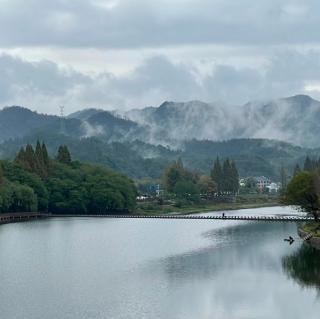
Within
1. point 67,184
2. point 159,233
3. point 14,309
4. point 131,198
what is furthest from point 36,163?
point 14,309

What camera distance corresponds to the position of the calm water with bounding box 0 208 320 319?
6259cm

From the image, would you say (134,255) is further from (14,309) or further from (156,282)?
(14,309)

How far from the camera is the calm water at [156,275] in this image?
2464 inches

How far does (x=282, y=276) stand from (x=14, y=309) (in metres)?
26.6

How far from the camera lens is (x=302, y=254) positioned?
93.6 m

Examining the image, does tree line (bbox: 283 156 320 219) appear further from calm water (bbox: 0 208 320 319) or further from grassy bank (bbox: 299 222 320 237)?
calm water (bbox: 0 208 320 319)

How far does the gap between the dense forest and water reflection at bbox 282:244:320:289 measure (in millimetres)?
78663

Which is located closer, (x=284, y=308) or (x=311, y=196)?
(x=284, y=308)

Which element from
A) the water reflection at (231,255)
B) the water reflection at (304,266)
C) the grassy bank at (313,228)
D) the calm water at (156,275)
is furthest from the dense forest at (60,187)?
the water reflection at (304,266)

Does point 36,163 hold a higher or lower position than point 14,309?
higher

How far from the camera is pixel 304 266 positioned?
84.4 metres

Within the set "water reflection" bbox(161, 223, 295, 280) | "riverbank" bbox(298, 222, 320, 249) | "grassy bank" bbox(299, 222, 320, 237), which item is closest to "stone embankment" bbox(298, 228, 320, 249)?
"riverbank" bbox(298, 222, 320, 249)

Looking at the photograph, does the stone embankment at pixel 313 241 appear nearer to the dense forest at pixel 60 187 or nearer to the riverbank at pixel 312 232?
the riverbank at pixel 312 232

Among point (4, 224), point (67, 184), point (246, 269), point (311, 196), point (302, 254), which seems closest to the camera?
point (246, 269)
